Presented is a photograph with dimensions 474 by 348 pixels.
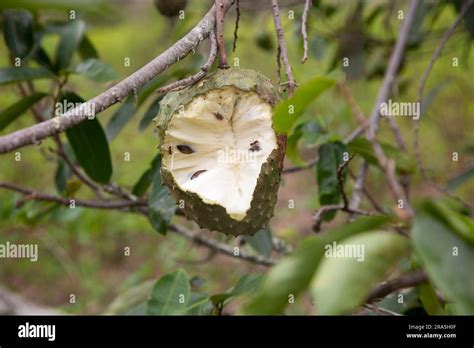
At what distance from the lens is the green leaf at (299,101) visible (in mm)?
816

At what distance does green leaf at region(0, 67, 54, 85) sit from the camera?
5.01 feet

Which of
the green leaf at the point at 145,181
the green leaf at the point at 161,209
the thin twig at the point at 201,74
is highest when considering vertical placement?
the thin twig at the point at 201,74

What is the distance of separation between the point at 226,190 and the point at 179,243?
2.32 meters

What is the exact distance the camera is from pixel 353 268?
1.86ft

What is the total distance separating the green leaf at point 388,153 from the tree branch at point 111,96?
575 mm

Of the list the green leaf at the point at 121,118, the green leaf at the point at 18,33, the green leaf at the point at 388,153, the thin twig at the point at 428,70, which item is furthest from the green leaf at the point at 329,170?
the green leaf at the point at 18,33

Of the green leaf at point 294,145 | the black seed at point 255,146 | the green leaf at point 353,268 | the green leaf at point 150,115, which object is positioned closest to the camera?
the green leaf at point 353,268

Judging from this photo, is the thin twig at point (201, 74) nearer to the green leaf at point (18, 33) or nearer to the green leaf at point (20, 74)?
the green leaf at point (20, 74)

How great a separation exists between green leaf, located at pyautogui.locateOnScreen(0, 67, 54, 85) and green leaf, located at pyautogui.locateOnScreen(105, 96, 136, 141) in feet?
0.71

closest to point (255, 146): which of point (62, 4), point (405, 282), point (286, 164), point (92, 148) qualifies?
point (405, 282)

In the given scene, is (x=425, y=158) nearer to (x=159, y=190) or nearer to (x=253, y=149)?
(x=159, y=190)

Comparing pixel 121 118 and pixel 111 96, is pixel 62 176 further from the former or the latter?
pixel 111 96

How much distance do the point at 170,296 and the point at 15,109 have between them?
684 millimetres
